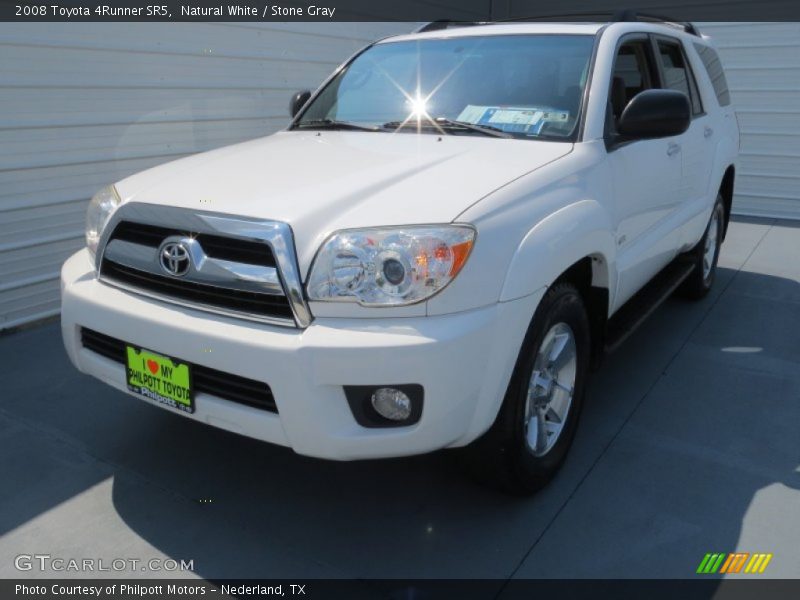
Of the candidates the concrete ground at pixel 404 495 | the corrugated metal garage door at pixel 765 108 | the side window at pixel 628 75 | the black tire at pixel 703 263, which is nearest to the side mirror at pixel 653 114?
the side window at pixel 628 75

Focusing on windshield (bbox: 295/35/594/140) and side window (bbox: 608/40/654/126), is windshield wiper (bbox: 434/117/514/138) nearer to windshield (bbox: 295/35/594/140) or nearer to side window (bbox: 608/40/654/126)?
windshield (bbox: 295/35/594/140)

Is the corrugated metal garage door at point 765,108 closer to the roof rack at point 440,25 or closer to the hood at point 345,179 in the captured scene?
the roof rack at point 440,25

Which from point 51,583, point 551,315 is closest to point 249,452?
point 51,583

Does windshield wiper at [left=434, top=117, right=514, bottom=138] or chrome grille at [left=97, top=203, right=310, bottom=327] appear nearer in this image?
chrome grille at [left=97, top=203, right=310, bottom=327]

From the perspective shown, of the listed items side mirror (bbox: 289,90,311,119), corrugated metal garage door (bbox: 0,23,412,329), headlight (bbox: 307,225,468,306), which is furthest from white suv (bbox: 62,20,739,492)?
corrugated metal garage door (bbox: 0,23,412,329)

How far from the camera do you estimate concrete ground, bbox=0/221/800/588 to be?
96.2 inches

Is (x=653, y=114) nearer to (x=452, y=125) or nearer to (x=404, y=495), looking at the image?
(x=452, y=125)

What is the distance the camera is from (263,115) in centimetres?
623

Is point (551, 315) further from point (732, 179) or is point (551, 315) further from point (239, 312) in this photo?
point (732, 179)

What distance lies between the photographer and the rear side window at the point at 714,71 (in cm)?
468

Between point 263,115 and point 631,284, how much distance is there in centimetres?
390
